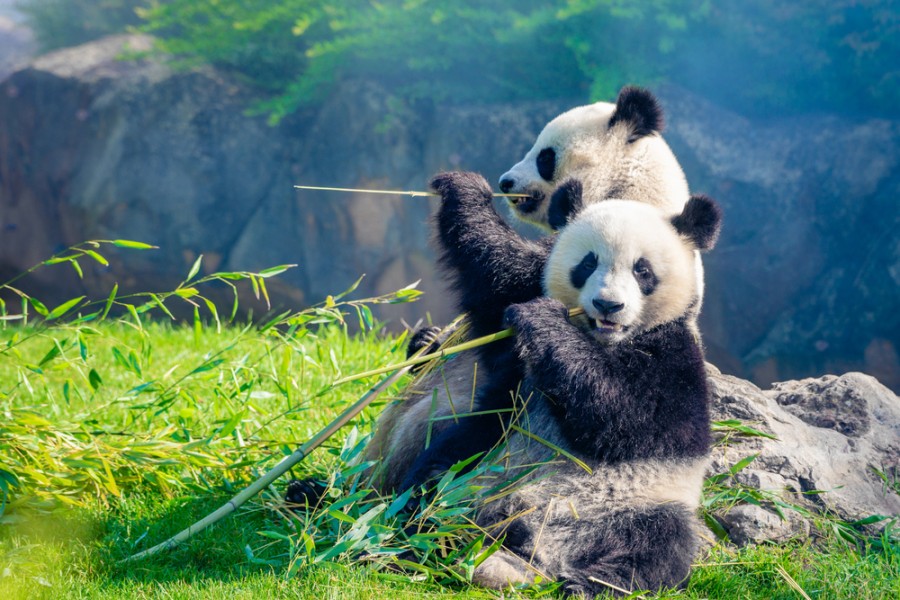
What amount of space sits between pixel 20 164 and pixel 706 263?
772cm

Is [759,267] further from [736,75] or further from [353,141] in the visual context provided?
[353,141]

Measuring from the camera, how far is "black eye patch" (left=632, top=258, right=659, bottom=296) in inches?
122

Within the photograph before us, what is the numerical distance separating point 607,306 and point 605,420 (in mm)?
372

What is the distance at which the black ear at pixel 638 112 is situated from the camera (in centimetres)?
379

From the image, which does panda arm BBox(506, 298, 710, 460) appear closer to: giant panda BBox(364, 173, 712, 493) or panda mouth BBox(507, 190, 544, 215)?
giant panda BBox(364, 173, 712, 493)

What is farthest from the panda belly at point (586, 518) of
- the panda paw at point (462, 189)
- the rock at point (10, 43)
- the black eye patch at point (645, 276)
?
the rock at point (10, 43)

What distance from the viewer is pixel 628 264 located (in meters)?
3.07

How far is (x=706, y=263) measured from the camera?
816 cm

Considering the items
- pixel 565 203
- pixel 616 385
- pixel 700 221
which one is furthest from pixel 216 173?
pixel 616 385

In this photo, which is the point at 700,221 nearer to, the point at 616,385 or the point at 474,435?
the point at 616,385

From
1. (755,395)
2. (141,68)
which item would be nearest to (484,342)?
(755,395)

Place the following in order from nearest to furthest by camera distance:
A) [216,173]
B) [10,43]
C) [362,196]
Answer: [362,196], [216,173], [10,43]

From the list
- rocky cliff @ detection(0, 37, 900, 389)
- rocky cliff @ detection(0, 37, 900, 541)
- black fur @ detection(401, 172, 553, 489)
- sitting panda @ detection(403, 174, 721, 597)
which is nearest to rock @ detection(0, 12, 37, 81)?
rocky cliff @ detection(0, 37, 900, 389)

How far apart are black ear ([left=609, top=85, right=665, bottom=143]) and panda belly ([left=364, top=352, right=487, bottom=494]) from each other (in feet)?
3.99
